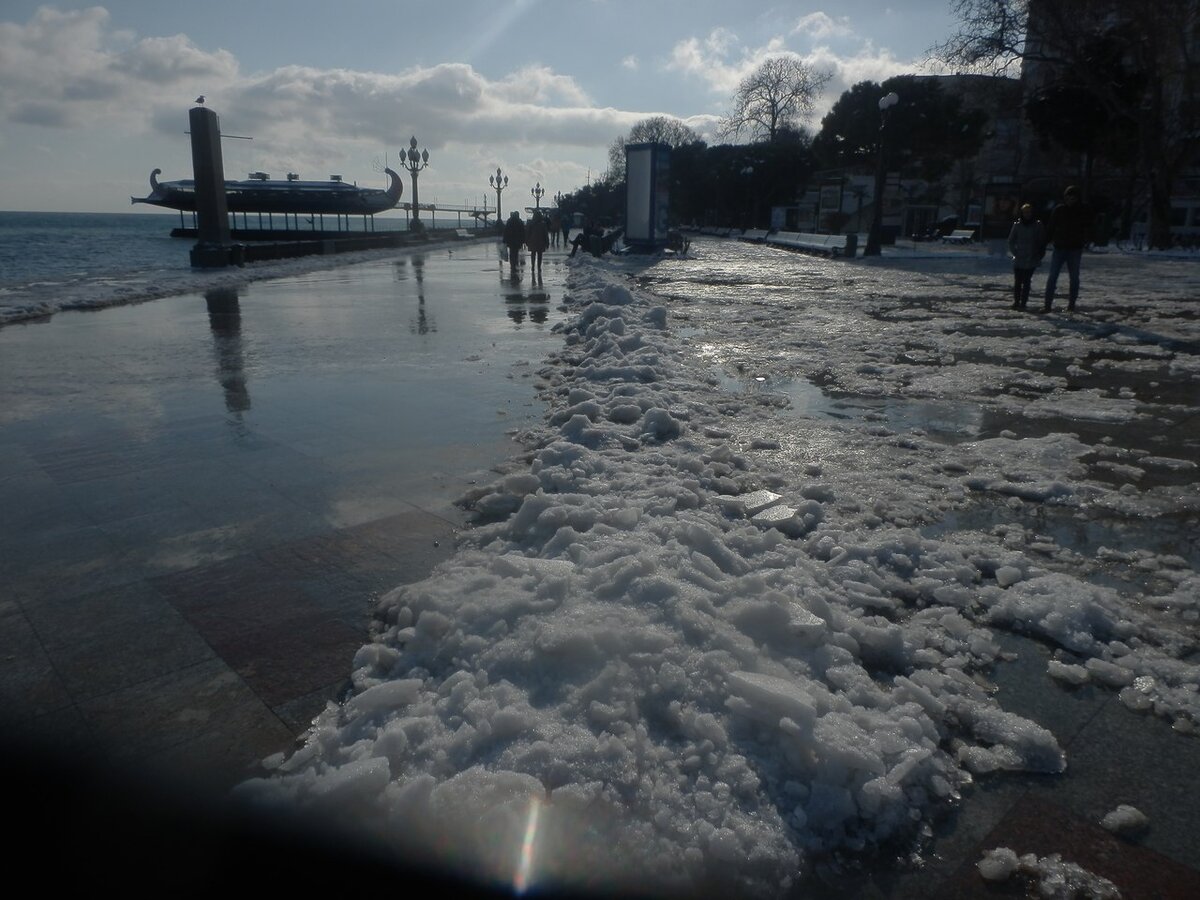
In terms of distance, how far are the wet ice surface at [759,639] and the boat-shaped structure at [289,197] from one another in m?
90.8

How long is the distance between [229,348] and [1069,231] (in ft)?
39.3

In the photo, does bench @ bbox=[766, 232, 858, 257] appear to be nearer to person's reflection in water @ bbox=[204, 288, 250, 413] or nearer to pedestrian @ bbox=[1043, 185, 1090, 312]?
pedestrian @ bbox=[1043, 185, 1090, 312]

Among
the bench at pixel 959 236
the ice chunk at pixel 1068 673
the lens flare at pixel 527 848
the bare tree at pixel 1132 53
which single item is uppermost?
the bare tree at pixel 1132 53

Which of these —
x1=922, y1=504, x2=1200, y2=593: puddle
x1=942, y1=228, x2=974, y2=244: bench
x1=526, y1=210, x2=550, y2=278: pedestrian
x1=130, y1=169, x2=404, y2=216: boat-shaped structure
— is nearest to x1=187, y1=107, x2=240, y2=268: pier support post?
x1=526, y1=210, x2=550, y2=278: pedestrian

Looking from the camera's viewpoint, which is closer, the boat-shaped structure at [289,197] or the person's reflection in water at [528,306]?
the person's reflection in water at [528,306]

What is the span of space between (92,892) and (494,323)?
1050cm

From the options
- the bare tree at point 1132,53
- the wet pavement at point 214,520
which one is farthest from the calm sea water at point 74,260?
the bare tree at point 1132,53

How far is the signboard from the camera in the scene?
86.7ft

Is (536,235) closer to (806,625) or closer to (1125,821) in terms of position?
(806,625)

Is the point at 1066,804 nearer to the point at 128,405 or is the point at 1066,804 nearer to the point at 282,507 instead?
the point at 282,507

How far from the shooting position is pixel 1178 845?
193 cm

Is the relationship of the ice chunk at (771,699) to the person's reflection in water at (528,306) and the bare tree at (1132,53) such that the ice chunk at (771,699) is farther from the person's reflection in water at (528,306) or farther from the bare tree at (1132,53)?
the bare tree at (1132,53)

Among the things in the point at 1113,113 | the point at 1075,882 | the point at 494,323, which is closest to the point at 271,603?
the point at 1075,882

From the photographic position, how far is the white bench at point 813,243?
29.9 meters
